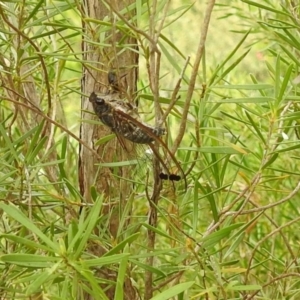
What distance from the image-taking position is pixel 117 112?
49cm

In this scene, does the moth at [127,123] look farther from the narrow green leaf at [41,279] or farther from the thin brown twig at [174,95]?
the narrow green leaf at [41,279]

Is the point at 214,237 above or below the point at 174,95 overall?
below

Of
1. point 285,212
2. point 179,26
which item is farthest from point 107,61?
point 179,26

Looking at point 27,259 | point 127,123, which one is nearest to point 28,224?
point 27,259

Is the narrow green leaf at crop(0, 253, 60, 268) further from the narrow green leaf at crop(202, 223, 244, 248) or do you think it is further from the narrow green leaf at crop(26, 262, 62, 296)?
the narrow green leaf at crop(202, 223, 244, 248)

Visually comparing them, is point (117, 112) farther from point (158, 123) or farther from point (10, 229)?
point (10, 229)

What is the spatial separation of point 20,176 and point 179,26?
5.89ft

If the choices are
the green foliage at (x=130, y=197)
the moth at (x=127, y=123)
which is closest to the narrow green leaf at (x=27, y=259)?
the green foliage at (x=130, y=197)

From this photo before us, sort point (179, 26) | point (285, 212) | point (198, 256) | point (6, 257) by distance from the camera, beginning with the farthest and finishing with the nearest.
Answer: point (179, 26), point (285, 212), point (198, 256), point (6, 257)

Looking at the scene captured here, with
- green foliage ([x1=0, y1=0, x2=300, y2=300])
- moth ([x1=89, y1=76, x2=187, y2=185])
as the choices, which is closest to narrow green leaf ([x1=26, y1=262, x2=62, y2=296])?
green foliage ([x1=0, y1=0, x2=300, y2=300])

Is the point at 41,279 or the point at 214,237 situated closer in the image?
the point at 41,279

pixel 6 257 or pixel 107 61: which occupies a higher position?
pixel 107 61

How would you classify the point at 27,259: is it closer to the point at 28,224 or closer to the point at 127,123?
the point at 28,224

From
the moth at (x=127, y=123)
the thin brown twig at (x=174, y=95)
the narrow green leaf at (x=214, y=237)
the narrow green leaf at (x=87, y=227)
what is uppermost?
the thin brown twig at (x=174, y=95)
